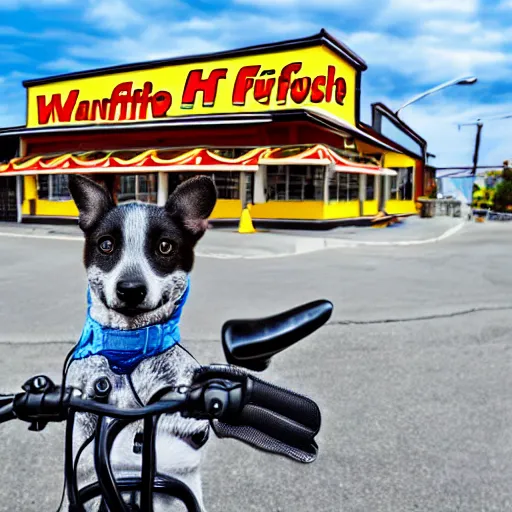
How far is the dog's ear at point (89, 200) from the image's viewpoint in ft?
4.60

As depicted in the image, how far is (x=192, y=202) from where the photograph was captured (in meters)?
1.44

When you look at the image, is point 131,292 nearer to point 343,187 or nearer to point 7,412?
point 7,412

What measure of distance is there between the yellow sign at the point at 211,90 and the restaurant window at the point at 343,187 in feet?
7.86

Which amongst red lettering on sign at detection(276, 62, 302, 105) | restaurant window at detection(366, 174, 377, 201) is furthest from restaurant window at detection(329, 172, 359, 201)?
red lettering on sign at detection(276, 62, 302, 105)

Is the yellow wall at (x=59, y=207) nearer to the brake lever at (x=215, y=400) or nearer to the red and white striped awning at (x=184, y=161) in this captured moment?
the red and white striped awning at (x=184, y=161)

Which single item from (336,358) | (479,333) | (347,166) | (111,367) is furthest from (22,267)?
(347,166)

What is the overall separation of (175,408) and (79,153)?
A: 21.7 metres

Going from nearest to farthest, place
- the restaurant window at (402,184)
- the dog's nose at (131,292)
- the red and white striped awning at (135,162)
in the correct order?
the dog's nose at (131,292), the red and white striped awning at (135,162), the restaurant window at (402,184)

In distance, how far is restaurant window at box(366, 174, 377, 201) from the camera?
80.0ft

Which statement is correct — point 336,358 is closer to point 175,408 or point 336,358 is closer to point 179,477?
point 179,477

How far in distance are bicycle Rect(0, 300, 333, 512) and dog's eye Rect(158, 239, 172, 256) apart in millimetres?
300

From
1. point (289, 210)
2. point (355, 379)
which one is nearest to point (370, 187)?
point (289, 210)

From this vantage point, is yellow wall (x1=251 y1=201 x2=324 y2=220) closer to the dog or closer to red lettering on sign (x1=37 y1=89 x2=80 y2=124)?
red lettering on sign (x1=37 y1=89 x2=80 y2=124)

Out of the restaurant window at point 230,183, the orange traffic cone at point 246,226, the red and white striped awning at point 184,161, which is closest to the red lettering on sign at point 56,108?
the red and white striped awning at point 184,161
